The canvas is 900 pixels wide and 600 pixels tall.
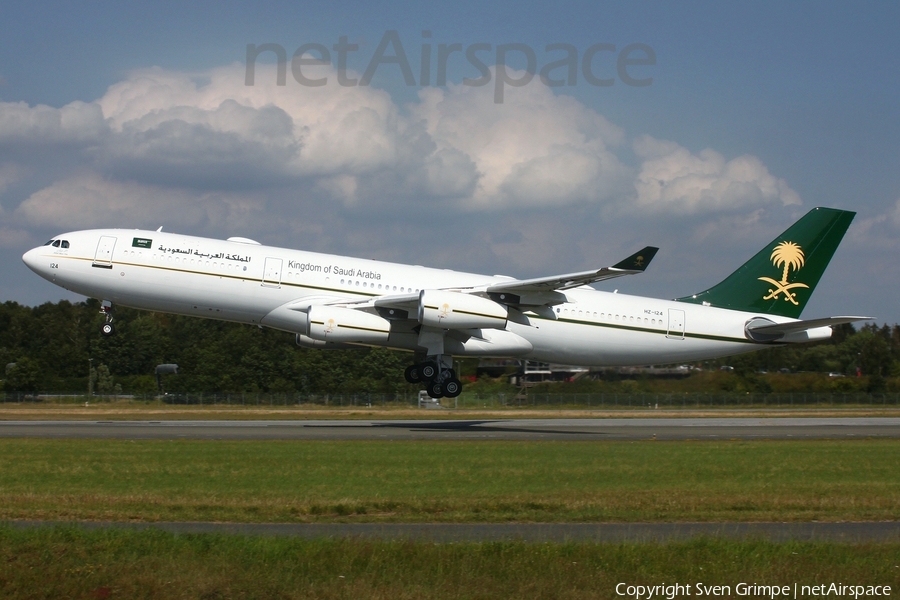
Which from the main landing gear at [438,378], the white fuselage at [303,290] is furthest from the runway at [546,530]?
the main landing gear at [438,378]

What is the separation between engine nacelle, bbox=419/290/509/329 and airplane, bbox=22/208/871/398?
0.05 meters

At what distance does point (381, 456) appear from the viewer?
25359 millimetres

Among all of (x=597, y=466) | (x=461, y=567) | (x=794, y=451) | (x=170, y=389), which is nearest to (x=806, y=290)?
(x=794, y=451)

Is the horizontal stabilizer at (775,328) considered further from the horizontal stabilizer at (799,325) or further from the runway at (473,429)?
the runway at (473,429)

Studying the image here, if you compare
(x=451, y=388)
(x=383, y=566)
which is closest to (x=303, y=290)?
(x=451, y=388)

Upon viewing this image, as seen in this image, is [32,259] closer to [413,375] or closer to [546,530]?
[413,375]

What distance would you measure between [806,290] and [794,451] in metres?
14.4

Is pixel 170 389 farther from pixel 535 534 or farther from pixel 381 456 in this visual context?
pixel 535 534

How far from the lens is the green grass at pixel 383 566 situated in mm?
10672

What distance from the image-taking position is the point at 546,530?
1459cm

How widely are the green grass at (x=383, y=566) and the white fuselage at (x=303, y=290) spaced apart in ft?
71.5
